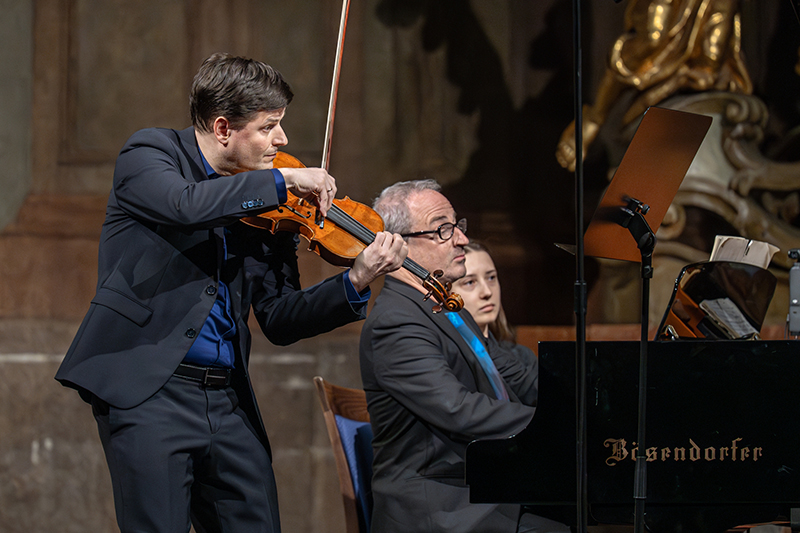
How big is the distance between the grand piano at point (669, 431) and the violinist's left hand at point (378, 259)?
391 millimetres

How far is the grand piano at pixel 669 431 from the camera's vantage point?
1.76m

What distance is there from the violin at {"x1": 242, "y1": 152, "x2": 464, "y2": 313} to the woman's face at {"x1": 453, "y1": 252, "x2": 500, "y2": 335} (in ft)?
3.73

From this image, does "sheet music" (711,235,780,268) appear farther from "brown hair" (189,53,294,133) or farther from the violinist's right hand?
"brown hair" (189,53,294,133)

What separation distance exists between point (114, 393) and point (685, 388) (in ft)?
4.03

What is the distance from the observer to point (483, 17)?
375 cm

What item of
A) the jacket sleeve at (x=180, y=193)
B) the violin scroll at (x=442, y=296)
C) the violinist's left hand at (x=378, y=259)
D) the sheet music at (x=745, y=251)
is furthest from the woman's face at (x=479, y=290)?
the jacket sleeve at (x=180, y=193)

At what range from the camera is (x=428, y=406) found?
2.13m

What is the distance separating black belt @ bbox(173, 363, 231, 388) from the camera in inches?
65.5

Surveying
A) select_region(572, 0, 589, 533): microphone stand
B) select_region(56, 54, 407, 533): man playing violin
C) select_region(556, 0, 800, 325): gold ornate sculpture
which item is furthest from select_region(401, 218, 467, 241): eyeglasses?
select_region(556, 0, 800, 325): gold ornate sculpture

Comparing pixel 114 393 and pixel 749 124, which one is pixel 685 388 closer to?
pixel 114 393

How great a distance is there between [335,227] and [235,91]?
39 centimetres

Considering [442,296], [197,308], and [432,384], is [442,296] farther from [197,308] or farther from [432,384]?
[197,308]

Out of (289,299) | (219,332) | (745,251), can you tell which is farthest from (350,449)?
(745,251)

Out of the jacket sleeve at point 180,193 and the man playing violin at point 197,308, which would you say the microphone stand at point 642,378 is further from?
the jacket sleeve at point 180,193
